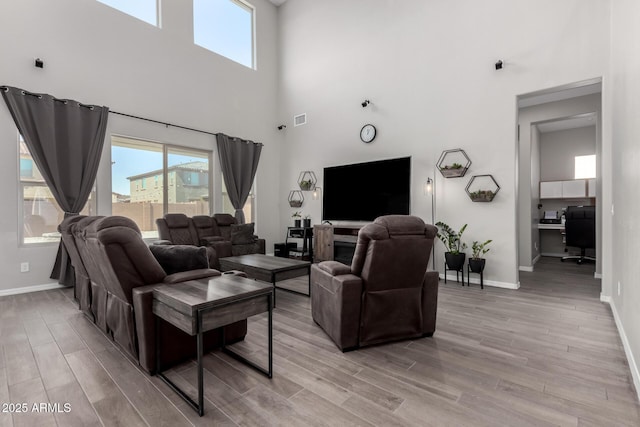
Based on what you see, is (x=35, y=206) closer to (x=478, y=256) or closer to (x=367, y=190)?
(x=367, y=190)

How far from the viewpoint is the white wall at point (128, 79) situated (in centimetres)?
415

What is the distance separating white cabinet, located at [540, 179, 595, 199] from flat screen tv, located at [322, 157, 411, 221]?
448 cm

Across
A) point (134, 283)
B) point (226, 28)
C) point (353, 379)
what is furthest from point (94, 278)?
point (226, 28)

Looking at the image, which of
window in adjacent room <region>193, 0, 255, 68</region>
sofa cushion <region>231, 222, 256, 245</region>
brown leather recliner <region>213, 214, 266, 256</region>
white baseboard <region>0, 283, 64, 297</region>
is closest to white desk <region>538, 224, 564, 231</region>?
brown leather recliner <region>213, 214, 266, 256</region>

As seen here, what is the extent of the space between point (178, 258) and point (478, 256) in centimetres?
414

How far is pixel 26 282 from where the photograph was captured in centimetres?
423

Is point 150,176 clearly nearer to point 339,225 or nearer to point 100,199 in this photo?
point 100,199

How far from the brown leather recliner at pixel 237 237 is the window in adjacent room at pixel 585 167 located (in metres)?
7.42

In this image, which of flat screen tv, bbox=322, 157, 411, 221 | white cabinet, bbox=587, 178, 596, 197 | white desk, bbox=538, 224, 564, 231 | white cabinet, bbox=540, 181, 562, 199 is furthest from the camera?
white cabinet, bbox=540, 181, 562, 199

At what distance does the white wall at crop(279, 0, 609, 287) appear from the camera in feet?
13.2

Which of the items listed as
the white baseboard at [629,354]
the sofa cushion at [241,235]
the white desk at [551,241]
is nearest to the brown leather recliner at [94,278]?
the sofa cushion at [241,235]

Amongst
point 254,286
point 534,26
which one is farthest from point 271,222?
point 534,26

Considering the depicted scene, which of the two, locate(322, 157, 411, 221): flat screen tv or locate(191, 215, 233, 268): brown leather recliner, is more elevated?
locate(322, 157, 411, 221): flat screen tv

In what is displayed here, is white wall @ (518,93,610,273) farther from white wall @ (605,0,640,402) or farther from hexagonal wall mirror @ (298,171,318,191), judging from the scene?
hexagonal wall mirror @ (298,171,318,191)
